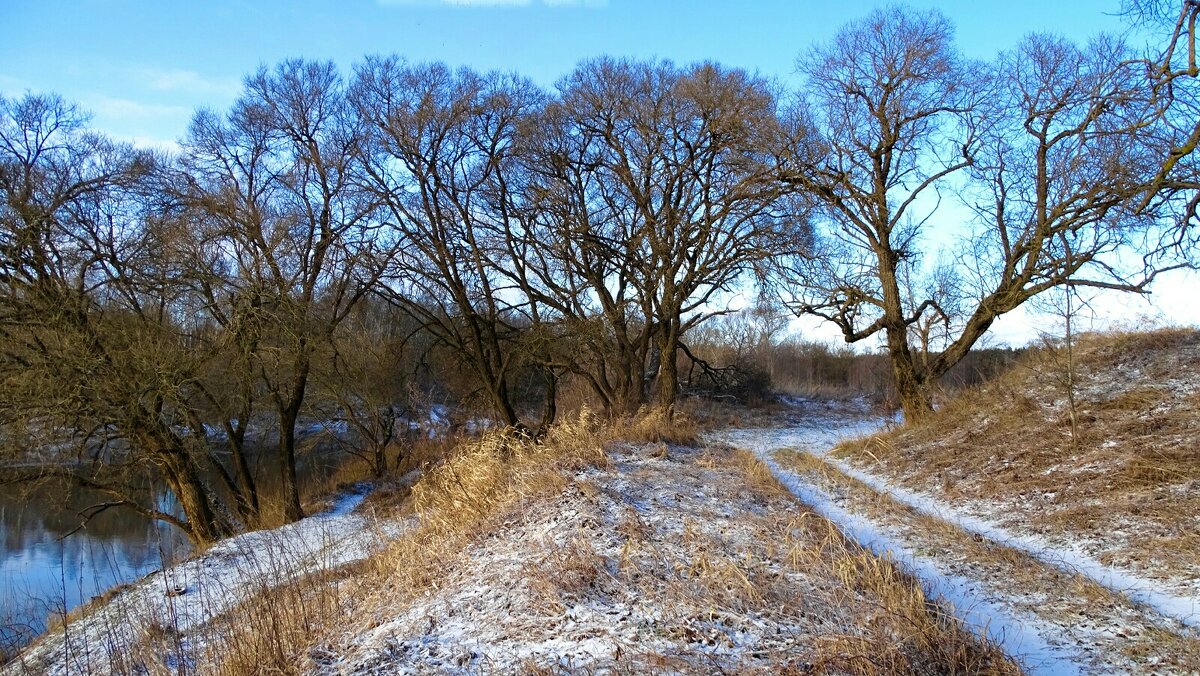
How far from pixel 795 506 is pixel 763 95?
1265 cm

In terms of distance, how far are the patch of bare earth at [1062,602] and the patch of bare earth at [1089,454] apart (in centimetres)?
68

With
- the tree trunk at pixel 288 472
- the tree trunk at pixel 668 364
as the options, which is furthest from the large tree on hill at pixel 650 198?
the tree trunk at pixel 288 472

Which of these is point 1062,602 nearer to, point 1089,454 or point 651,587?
point 651,587

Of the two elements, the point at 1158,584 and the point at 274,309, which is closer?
the point at 1158,584

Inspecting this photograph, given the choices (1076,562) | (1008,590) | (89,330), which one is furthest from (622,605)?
(89,330)

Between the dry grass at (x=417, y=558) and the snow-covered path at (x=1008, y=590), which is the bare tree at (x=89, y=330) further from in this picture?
the snow-covered path at (x=1008, y=590)

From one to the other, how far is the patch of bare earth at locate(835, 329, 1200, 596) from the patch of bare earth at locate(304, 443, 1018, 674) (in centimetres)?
284

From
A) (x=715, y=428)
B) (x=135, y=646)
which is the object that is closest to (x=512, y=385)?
(x=715, y=428)

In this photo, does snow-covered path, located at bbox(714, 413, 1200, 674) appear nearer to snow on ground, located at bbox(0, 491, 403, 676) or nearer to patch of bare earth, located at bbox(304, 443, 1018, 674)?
patch of bare earth, located at bbox(304, 443, 1018, 674)

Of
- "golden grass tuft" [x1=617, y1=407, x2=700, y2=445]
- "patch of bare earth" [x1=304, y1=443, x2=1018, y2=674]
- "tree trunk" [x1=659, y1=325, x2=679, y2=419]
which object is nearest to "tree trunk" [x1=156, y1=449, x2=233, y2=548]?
"golden grass tuft" [x1=617, y1=407, x2=700, y2=445]

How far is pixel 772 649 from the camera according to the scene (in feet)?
13.0

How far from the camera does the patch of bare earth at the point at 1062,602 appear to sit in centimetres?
441

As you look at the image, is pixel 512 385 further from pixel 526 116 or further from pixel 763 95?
pixel 763 95

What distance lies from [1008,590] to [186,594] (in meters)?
9.20
